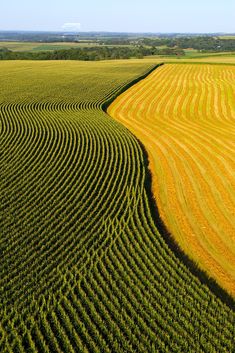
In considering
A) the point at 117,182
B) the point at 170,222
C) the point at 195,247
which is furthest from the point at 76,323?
the point at 117,182

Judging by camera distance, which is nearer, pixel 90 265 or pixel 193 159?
pixel 90 265

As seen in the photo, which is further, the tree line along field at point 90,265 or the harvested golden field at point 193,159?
the harvested golden field at point 193,159

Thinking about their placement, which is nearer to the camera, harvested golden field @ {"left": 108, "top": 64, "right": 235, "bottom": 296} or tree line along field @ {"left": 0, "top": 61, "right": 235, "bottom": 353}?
tree line along field @ {"left": 0, "top": 61, "right": 235, "bottom": 353}

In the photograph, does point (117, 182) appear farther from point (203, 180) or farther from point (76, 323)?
point (76, 323)
